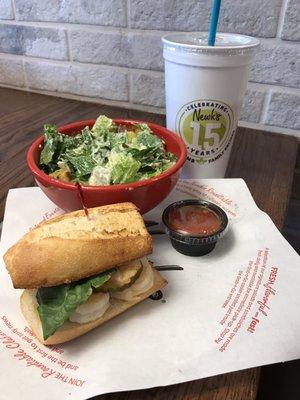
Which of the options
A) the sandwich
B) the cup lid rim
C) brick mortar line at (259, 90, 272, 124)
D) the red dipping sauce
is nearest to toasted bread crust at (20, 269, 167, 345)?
the sandwich

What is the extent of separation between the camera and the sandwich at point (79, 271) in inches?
21.1

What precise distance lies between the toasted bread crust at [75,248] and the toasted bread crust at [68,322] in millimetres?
56

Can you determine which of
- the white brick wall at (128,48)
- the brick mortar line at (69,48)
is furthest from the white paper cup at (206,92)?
the brick mortar line at (69,48)

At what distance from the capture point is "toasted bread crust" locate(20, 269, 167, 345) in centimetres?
54

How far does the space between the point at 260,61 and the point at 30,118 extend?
75 centimetres

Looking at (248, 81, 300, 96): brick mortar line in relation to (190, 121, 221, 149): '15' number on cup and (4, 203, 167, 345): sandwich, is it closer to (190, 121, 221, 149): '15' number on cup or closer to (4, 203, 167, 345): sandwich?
(190, 121, 221, 149): '15' number on cup

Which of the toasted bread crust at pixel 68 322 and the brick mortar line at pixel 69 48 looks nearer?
the toasted bread crust at pixel 68 322

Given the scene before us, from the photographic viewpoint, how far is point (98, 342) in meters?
0.54

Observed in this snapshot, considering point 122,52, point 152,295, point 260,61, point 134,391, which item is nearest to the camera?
point 134,391

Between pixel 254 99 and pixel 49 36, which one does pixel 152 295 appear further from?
pixel 49 36

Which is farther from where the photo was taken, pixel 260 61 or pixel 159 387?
pixel 260 61

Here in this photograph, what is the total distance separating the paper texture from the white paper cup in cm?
23

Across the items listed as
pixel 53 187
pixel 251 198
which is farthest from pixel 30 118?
pixel 251 198

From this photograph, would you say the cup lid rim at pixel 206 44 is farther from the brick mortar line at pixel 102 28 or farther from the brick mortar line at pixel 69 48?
the brick mortar line at pixel 69 48
